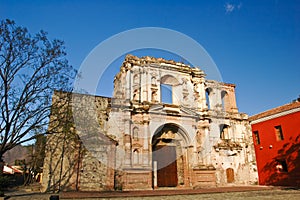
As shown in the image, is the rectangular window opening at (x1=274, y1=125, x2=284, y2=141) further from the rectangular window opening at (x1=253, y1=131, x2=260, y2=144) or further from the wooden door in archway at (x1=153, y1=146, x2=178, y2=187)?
the wooden door in archway at (x1=153, y1=146, x2=178, y2=187)

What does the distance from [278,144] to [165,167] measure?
33.3 ft

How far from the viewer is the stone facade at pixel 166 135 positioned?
16906 millimetres

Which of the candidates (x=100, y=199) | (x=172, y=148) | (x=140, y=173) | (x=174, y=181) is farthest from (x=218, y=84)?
(x=100, y=199)

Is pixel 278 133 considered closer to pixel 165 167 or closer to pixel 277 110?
pixel 277 110

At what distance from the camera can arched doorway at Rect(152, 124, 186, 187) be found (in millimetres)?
19781

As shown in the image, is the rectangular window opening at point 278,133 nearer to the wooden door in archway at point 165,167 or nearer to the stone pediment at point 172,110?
the stone pediment at point 172,110

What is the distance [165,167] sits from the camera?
20.2m

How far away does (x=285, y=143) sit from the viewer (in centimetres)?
1869

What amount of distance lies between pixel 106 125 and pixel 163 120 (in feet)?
17.1

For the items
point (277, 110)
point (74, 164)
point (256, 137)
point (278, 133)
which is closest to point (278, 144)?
point (278, 133)

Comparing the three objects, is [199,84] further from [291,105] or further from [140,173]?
[140,173]

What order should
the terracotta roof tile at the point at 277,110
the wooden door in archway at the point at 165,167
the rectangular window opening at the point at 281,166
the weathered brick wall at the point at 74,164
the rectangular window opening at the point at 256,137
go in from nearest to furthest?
the weathered brick wall at the point at 74,164 → the terracotta roof tile at the point at 277,110 → the rectangular window opening at the point at 281,166 → the wooden door in archway at the point at 165,167 → the rectangular window opening at the point at 256,137

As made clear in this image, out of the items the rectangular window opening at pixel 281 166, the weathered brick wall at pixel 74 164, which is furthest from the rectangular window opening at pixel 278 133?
the weathered brick wall at pixel 74 164

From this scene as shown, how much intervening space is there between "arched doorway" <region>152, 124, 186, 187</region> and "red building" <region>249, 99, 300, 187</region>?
7705mm
